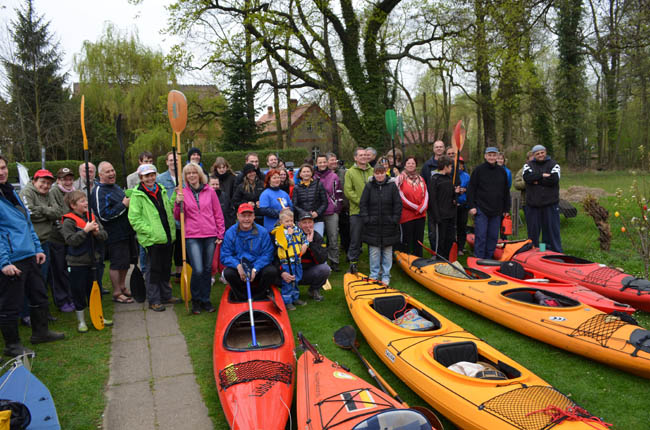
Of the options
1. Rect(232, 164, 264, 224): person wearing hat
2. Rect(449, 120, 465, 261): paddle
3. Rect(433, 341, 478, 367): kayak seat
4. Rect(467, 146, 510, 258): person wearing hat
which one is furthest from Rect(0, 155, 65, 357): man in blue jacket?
Rect(467, 146, 510, 258): person wearing hat

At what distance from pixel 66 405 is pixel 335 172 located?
187 inches

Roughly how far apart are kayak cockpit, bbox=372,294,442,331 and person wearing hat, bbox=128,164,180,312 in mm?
2639

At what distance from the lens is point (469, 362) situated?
3.21 metres

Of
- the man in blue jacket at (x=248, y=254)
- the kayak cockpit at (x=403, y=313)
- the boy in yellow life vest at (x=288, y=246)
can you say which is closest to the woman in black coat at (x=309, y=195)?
the boy in yellow life vest at (x=288, y=246)

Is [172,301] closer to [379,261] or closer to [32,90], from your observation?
[379,261]

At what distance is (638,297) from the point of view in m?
4.57

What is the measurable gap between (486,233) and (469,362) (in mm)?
3484

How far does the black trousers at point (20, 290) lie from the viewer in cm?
361

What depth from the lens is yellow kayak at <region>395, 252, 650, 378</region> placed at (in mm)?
3340

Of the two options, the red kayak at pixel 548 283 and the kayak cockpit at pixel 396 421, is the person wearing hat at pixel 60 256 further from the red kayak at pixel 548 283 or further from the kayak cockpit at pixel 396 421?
the red kayak at pixel 548 283

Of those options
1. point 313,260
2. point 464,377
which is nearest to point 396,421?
point 464,377

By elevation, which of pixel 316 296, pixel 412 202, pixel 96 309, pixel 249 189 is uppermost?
pixel 249 189

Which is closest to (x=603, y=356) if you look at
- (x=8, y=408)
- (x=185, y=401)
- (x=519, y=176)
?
(x=185, y=401)

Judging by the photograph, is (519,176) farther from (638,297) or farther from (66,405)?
(66,405)
